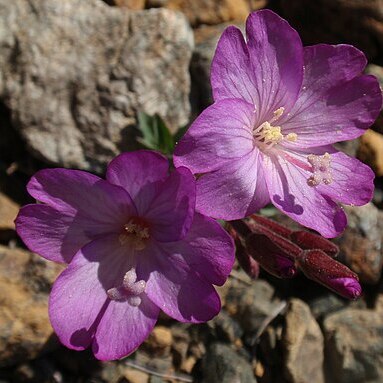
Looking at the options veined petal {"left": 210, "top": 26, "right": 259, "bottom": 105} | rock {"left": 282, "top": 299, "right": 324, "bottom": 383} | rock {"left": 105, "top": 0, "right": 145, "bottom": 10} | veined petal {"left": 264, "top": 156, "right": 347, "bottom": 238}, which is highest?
veined petal {"left": 210, "top": 26, "right": 259, "bottom": 105}

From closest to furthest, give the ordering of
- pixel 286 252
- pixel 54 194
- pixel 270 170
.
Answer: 1. pixel 54 194
2. pixel 270 170
3. pixel 286 252

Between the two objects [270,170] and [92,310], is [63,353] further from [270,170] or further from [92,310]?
[270,170]

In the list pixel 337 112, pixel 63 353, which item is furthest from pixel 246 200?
pixel 63 353

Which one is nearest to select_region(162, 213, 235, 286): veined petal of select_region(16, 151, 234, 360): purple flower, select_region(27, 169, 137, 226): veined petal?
select_region(16, 151, 234, 360): purple flower

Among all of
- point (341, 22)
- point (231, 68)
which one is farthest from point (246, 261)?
point (341, 22)

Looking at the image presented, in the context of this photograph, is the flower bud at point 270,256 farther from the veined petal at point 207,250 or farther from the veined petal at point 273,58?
the veined petal at point 273,58

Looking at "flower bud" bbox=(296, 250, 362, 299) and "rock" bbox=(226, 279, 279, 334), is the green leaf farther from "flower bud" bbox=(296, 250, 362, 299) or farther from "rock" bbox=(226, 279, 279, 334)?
"flower bud" bbox=(296, 250, 362, 299)

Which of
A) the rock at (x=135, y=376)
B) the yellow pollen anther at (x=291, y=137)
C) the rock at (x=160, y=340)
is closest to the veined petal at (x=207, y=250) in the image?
the yellow pollen anther at (x=291, y=137)
